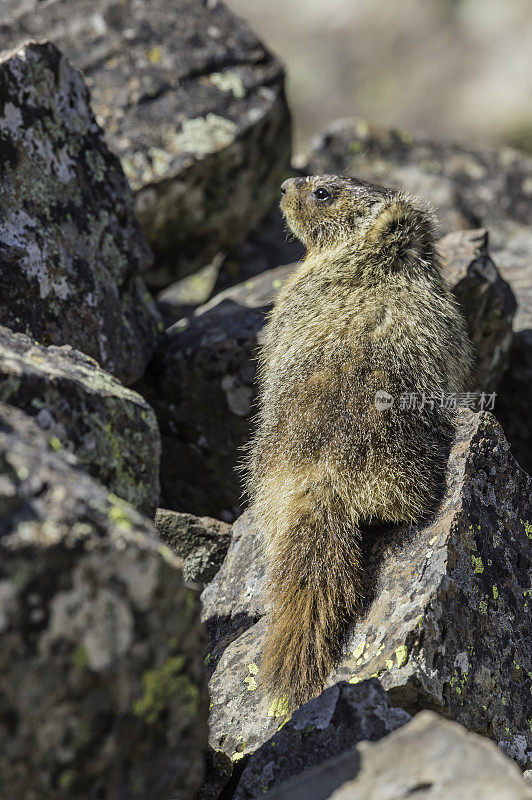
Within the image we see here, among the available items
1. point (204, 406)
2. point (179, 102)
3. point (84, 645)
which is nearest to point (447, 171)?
point (179, 102)

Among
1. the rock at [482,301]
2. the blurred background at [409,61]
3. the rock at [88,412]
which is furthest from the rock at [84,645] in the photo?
the blurred background at [409,61]

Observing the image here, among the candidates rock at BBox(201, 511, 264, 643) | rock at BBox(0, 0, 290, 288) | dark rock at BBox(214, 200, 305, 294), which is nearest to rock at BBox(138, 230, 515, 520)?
rock at BBox(201, 511, 264, 643)

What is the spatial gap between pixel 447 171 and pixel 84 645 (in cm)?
892

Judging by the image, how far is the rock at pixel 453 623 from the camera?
3.38 m

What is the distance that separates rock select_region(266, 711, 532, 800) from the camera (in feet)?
6.98

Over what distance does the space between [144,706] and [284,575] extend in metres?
1.60

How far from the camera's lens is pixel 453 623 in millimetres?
3459

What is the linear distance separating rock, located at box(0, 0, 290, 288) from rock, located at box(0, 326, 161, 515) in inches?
152

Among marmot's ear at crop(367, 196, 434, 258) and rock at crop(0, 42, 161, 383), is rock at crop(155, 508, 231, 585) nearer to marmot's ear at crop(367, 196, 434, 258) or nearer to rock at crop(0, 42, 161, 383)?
rock at crop(0, 42, 161, 383)

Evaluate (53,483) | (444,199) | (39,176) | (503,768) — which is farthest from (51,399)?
(444,199)

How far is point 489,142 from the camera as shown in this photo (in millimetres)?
20219

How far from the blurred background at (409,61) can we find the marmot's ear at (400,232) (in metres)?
17.2

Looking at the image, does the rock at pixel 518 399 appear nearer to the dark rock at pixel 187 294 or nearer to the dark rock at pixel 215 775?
the dark rock at pixel 187 294

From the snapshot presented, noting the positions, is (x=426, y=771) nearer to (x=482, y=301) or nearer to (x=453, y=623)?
(x=453, y=623)
